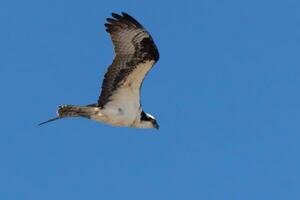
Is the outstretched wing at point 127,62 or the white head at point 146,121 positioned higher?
the outstretched wing at point 127,62

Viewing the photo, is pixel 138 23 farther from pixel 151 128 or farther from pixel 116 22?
pixel 151 128

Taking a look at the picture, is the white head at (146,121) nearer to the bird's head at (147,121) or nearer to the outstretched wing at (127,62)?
the bird's head at (147,121)

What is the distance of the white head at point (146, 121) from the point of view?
40344mm

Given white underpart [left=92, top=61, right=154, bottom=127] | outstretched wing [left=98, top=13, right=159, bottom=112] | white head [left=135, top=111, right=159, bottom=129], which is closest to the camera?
outstretched wing [left=98, top=13, right=159, bottom=112]

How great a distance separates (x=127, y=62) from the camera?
39.4 m

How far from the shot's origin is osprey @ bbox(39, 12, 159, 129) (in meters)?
38.9

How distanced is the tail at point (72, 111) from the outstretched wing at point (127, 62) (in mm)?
382

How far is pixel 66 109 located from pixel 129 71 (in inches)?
56.5

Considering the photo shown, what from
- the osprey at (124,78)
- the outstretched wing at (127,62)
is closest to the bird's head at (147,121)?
the osprey at (124,78)

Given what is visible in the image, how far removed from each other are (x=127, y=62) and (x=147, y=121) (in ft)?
5.66

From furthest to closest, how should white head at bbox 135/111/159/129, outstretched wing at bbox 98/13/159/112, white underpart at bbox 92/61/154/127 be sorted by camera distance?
white head at bbox 135/111/159/129 < white underpart at bbox 92/61/154/127 < outstretched wing at bbox 98/13/159/112

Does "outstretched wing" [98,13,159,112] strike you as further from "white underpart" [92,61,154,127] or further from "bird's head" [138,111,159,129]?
"bird's head" [138,111,159,129]

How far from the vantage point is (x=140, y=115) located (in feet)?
132

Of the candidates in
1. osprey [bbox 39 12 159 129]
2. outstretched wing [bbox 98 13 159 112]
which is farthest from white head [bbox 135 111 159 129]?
outstretched wing [bbox 98 13 159 112]
